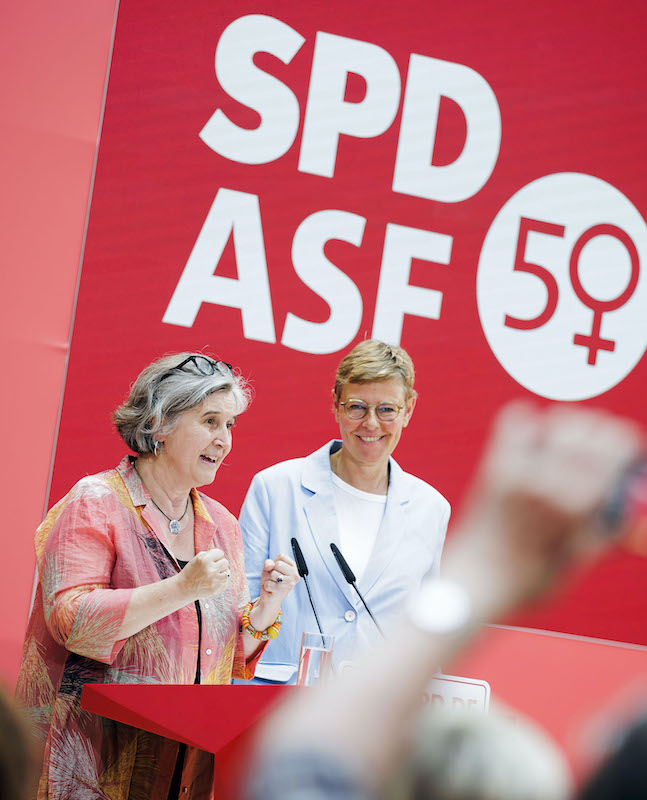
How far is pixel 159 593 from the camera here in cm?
207

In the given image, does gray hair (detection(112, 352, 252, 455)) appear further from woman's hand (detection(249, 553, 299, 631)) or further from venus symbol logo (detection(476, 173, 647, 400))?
venus symbol logo (detection(476, 173, 647, 400))

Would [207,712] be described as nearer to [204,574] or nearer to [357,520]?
[204,574]

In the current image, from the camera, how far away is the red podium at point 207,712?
5.78 feet

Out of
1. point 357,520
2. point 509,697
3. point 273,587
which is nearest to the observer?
point 273,587

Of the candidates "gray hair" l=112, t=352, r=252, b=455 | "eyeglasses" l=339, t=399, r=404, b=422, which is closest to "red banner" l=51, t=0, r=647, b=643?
"eyeglasses" l=339, t=399, r=404, b=422

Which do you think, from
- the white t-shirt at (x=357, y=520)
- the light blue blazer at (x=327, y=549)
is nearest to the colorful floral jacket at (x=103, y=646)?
the light blue blazer at (x=327, y=549)

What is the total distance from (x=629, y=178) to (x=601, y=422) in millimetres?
4462

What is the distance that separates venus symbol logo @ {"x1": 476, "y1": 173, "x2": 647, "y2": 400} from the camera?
14.7 ft

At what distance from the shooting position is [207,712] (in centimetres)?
178

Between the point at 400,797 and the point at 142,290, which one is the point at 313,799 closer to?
the point at 400,797

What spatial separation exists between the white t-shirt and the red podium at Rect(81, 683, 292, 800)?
1.40 m

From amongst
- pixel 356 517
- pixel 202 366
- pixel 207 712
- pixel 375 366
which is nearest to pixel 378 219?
pixel 375 366

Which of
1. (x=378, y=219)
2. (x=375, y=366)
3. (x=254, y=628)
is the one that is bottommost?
(x=254, y=628)

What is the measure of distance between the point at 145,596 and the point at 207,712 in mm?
369
